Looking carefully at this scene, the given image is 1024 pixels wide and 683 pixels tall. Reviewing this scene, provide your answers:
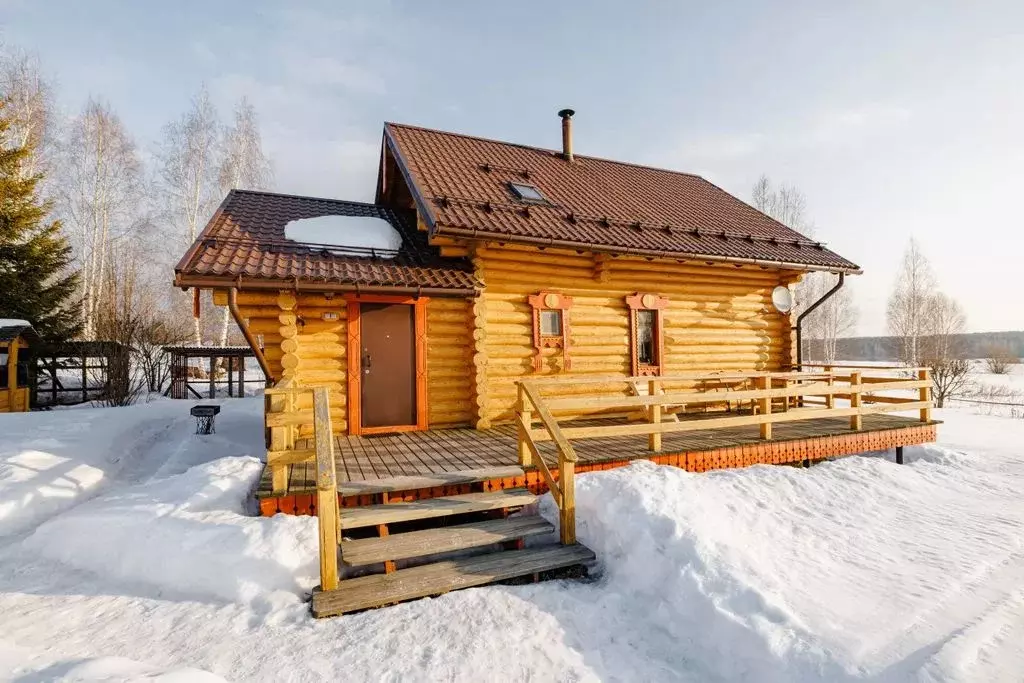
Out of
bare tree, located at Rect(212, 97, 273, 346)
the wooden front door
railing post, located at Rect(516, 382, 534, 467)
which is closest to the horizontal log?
railing post, located at Rect(516, 382, 534, 467)

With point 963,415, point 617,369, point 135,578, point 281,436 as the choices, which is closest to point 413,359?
point 281,436

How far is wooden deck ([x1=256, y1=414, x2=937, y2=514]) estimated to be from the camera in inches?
193

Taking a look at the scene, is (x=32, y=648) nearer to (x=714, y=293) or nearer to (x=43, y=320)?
(x=714, y=293)

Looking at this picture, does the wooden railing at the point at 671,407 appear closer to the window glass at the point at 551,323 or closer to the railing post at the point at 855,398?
the railing post at the point at 855,398

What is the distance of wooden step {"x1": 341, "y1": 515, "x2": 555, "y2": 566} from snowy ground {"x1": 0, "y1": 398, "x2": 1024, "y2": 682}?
0.41 m

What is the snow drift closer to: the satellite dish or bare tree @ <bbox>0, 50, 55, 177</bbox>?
the satellite dish

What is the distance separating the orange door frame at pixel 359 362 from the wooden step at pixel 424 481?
2.66m

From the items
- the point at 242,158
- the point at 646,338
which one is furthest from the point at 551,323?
the point at 242,158

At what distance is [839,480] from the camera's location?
628cm

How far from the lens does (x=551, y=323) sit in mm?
8719

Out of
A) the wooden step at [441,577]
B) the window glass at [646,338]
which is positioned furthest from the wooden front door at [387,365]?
the window glass at [646,338]

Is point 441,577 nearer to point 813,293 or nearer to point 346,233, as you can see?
point 346,233

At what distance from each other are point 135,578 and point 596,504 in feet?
13.4

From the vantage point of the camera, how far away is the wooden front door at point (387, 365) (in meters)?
7.58
